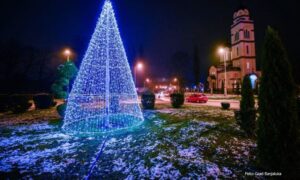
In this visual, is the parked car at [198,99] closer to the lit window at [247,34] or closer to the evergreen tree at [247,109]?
the evergreen tree at [247,109]

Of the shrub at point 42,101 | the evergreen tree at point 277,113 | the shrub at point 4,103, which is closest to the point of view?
the evergreen tree at point 277,113

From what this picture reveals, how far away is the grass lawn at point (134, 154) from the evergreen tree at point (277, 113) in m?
1.01

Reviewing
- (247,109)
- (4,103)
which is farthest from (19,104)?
(247,109)

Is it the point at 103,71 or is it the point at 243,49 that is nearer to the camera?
the point at 103,71

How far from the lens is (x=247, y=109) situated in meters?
8.24

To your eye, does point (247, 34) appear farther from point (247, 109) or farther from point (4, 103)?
point (4, 103)

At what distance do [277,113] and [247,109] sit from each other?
435 centimetres

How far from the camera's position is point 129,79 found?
37.7ft

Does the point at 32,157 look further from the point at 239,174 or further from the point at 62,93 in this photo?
the point at 62,93

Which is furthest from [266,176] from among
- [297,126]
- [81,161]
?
[81,161]

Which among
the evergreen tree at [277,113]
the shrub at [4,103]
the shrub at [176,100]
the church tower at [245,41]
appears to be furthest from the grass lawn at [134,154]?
the church tower at [245,41]

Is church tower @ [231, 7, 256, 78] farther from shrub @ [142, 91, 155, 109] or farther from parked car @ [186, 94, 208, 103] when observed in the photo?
shrub @ [142, 91, 155, 109]

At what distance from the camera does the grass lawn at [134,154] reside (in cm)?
498

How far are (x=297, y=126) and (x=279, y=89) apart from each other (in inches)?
39.2
